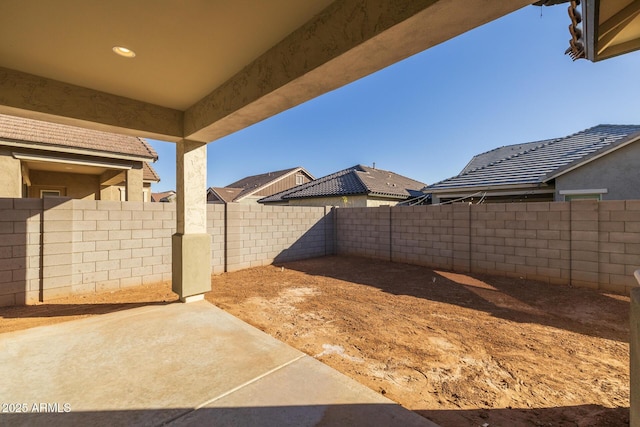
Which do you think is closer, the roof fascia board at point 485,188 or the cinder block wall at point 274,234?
the cinder block wall at point 274,234

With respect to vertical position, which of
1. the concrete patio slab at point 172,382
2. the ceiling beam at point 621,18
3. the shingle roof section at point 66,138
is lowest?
the concrete patio slab at point 172,382

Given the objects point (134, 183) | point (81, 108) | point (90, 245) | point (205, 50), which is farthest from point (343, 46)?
point (134, 183)

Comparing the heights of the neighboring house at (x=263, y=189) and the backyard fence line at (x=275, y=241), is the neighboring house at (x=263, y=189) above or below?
above

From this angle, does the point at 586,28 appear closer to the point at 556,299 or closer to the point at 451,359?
the point at 451,359

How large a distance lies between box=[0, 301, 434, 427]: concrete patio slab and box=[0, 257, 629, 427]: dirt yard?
422 millimetres

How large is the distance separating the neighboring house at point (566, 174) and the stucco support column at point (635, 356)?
991 centimetres

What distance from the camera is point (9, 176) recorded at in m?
7.95

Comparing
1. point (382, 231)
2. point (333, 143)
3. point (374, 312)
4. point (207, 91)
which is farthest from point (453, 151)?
point (207, 91)

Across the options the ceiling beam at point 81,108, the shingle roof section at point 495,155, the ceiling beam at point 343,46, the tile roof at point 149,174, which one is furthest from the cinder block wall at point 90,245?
the shingle roof section at point 495,155

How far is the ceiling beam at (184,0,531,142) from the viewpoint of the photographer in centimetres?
176

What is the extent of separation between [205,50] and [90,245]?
15.9 ft

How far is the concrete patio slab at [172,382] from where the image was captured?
208 cm

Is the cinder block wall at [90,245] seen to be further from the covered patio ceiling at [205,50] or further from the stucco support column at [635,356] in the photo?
the stucco support column at [635,356]

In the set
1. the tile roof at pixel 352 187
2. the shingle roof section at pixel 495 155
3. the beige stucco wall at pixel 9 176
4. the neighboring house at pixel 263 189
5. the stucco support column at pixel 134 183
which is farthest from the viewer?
the neighboring house at pixel 263 189
